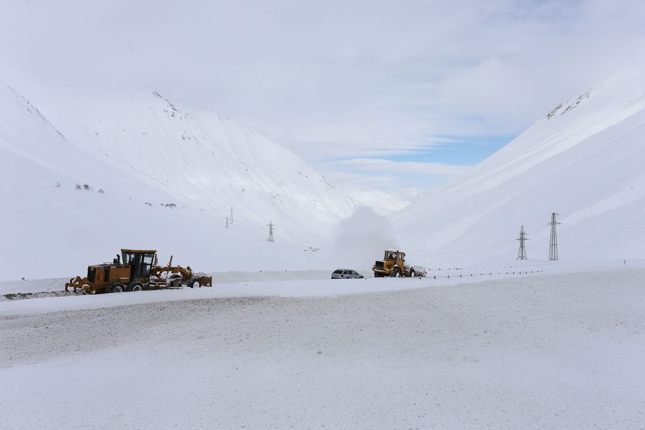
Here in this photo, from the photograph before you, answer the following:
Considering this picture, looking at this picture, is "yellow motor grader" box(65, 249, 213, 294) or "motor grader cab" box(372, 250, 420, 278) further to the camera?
"motor grader cab" box(372, 250, 420, 278)

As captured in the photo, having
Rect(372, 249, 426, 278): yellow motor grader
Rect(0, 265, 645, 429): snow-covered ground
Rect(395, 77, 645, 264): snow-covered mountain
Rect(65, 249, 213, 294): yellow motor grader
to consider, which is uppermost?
Rect(395, 77, 645, 264): snow-covered mountain

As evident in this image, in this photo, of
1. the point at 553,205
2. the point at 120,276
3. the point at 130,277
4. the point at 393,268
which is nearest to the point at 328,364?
the point at 120,276

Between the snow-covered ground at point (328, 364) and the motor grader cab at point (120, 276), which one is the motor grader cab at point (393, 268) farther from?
the motor grader cab at point (120, 276)

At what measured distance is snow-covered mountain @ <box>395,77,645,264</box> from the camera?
Result: 3533 inches

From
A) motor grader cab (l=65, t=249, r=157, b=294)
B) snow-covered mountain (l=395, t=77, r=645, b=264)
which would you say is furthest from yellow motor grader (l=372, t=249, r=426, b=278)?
snow-covered mountain (l=395, t=77, r=645, b=264)

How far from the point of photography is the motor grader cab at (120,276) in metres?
30.5

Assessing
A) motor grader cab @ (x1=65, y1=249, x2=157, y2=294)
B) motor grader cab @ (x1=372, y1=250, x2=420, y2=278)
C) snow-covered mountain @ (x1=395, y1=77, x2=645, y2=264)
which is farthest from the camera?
snow-covered mountain @ (x1=395, y1=77, x2=645, y2=264)

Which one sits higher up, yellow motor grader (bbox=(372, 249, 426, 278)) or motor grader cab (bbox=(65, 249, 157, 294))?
yellow motor grader (bbox=(372, 249, 426, 278))

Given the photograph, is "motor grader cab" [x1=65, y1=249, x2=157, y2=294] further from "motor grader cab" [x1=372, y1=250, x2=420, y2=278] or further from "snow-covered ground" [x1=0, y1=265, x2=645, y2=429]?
"motor grader cab" [x1=372, y1=250, x2=420, y2=278]

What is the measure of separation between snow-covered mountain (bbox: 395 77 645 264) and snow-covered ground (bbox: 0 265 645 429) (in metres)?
66.9

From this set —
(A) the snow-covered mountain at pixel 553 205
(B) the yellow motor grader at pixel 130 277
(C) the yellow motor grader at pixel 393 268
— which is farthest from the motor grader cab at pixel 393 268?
(A) the snow-covered mountain at pixel 553 205

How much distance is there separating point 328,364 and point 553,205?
116 meters

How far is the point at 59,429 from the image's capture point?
10.3m

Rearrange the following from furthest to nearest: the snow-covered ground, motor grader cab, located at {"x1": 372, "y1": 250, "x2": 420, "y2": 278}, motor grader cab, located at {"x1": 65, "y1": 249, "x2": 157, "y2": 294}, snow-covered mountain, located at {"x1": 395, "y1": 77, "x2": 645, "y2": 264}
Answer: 1. snow-covered mountain, located at {"x1": 395, "y1": 77, "x2": 645, "y2": 264}
2. motor grader cab, located at {"x1": 372, "y1": 250, "x2": 420, "y2": 278}
3. motor grader cab, located at {"x1": 65, "y1": 249, "x2": 157, "y2": 294}
4. the snow-covered ground
